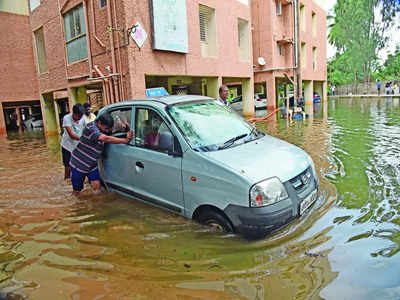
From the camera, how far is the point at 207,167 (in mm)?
3566

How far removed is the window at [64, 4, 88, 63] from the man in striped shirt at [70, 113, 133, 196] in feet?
30.5

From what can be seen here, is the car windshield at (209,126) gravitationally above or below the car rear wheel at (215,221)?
above

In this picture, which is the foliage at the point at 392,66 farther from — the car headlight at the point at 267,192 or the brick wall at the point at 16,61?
the car headlight at the point at 267,192

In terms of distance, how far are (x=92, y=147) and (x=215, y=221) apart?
2323 mm

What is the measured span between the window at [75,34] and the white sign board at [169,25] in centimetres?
325

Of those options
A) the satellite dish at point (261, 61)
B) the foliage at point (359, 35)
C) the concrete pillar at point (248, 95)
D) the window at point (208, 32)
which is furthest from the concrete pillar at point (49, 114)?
the foliage at point (359, 35)

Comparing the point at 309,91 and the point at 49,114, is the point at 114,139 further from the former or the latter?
the point at 309,91

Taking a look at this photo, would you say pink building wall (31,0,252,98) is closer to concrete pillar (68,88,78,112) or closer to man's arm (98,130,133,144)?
concrete pillar (68,88,78,112)

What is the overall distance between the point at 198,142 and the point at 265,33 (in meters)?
19.9

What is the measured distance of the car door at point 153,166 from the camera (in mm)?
3947

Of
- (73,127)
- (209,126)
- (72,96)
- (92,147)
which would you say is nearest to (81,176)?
(92,147)

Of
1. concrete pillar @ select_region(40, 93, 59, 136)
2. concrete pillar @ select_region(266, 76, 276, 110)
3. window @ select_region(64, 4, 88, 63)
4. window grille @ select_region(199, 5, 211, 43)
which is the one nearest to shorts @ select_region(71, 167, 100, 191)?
window @ select_region(64, 4, 88, 63)

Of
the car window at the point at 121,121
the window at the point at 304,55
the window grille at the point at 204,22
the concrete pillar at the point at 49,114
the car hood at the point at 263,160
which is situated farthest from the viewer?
the window at the point at 304,55

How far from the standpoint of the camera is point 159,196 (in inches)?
165
